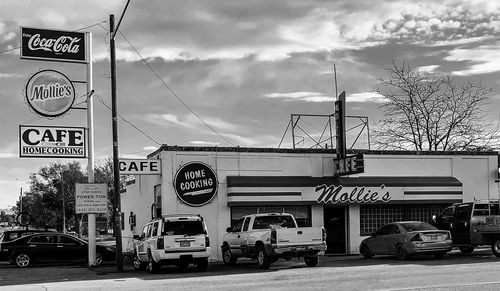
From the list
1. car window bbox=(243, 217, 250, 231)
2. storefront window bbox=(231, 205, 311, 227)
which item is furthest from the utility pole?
storefront window bbox=(231, 205, 311, 227)

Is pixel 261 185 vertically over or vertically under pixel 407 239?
over

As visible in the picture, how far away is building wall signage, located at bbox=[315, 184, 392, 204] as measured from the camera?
25969 millimetres

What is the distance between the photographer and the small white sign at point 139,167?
23.8m

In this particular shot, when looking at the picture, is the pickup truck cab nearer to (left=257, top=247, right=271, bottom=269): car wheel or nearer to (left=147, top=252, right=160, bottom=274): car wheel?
(left=257, top=247, right=271, bottom=269): car wheel

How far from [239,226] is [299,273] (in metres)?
4.44

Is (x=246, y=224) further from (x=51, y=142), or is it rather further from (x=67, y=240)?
(x=67, y=240)

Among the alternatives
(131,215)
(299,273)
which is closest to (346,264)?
(299,273)

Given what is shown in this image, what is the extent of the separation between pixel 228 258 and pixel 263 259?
9.80ft

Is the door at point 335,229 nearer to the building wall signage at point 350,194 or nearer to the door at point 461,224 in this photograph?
the building wall signage at point 350,194

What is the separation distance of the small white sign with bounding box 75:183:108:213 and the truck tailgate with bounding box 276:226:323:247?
759 cm

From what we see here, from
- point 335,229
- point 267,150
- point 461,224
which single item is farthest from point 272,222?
point 461,224

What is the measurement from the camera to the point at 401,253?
2120 cm

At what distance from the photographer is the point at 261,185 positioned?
25.0 m

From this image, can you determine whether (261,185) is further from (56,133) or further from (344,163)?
(56,133)
